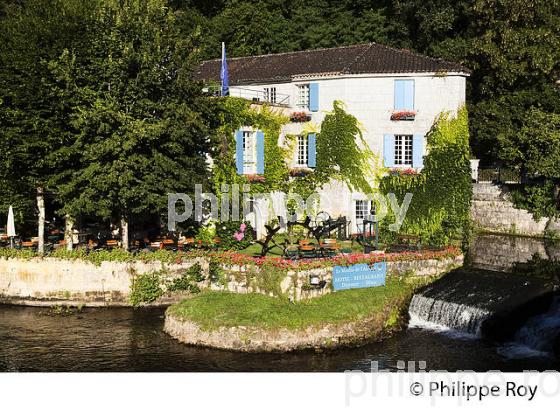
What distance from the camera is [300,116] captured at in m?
37.7

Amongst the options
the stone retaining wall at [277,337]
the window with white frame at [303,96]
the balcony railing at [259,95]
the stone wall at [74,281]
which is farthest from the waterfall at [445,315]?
the balcony railing at [259,95]

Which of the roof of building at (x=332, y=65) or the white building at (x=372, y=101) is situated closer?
the white building at (x=372, y=101)

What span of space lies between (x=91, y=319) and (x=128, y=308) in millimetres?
2105

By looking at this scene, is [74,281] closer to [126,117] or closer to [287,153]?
[126,117]

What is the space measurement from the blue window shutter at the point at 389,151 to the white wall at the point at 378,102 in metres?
0.25

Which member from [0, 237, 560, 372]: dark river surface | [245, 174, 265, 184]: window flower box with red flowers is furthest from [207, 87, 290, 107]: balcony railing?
[0, 237, 560, 372]: dark river surface

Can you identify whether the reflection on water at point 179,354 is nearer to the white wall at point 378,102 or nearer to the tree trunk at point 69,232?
the tree trunk at point 69,232

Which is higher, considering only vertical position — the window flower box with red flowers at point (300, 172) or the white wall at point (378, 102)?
the white wall at point (378, 102)

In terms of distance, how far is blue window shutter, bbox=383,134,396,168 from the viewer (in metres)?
36.7

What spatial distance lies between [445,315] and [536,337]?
3.83m

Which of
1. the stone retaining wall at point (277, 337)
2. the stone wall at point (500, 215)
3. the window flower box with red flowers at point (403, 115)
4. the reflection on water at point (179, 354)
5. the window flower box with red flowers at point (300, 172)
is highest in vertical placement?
the window flower box with red flowers at point (403, 115)

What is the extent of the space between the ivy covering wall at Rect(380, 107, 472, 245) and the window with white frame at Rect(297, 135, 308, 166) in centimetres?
537

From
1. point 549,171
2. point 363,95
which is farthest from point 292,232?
point 549,171

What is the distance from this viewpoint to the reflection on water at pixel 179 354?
23.8m
